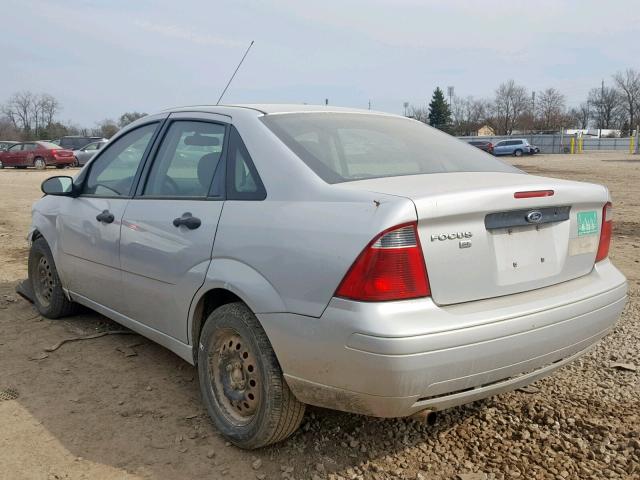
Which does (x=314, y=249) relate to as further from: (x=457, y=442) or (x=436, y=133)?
(x=436, y=133)

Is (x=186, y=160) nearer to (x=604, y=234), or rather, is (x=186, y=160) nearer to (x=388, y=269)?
(x=388, y=269)

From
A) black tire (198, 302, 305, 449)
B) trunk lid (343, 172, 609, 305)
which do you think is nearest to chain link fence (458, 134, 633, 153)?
trunk lid (343, 172, 609, 305)

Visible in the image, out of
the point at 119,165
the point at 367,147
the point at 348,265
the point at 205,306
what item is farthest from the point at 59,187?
the point at 348,265

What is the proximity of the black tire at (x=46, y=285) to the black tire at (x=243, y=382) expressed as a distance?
212cm

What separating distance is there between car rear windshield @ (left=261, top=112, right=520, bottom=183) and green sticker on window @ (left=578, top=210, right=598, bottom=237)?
0.51m

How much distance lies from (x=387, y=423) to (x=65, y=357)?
229cm

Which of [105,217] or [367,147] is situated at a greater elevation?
[367,147]

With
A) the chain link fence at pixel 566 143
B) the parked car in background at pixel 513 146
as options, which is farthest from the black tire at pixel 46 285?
the chain link fence at pixel 566 143

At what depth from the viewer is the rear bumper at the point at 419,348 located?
216cm

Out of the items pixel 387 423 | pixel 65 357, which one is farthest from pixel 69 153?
pixel 387 423

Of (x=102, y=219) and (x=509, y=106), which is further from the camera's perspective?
(x=509, y=106)

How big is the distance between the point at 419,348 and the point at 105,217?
7.91ft

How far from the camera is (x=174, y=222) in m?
3.11

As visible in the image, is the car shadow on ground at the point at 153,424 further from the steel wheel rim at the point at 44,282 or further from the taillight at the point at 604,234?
the taillight at the point at 604,234
